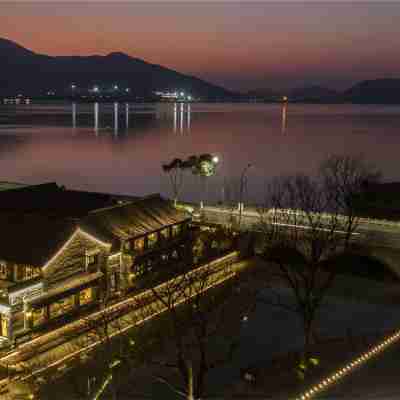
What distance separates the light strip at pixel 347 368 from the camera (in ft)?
45.1

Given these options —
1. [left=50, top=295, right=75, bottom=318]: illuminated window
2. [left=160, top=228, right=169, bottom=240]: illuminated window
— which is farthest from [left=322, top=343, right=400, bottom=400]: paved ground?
[left=160, top=228, right=169, bottom=240]: illuminated window

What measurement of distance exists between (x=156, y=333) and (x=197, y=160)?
46.6 ft

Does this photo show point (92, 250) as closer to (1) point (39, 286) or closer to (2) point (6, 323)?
(1) point (39, 286)

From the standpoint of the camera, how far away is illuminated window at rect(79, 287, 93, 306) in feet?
60.8

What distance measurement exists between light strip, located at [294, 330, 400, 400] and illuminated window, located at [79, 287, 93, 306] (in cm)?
839

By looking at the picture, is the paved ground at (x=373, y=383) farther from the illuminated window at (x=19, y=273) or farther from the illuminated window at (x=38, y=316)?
the illuminated window at (x=19, y=273)

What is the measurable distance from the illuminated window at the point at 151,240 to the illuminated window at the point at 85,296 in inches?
157

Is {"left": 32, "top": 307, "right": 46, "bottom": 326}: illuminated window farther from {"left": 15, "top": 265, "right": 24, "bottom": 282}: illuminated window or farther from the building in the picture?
{"left": 15, "top": 265, "right": 24, "bottom": 282}: illuminated window

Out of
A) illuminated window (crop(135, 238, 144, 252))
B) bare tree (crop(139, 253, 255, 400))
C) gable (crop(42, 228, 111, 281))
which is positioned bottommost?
bare tree (crop(139, 253, 255, 400))

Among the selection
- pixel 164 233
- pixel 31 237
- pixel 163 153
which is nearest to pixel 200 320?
pixel 31 237

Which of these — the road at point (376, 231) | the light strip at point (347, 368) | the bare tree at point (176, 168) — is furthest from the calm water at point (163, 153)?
the light strip at point (347, 368)

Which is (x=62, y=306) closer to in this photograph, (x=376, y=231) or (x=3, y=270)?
(x=3, y=270)

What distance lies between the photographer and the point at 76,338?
55.6 ft

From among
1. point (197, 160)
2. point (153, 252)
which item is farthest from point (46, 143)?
point (153, 252)
